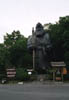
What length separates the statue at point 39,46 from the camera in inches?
1202

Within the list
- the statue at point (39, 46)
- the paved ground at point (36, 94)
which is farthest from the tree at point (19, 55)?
the paved ground at point (36, 94)

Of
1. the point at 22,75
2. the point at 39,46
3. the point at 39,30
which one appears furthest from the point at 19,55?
the point at 22,75

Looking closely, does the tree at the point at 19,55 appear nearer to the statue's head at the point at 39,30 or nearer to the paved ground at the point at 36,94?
the statue's head at the point at 39,30

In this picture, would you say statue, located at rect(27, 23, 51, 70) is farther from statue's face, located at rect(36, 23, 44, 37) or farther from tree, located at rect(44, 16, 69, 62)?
tree, located at rect(44, 16, 69, 62)

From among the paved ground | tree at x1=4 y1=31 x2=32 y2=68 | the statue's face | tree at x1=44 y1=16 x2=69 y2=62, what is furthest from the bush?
the paved ground

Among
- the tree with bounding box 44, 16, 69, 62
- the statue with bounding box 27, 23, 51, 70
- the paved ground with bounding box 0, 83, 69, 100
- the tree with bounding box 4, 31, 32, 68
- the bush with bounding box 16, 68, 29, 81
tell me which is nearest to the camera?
the paved ground with bounding box 0, 83, 69, 100

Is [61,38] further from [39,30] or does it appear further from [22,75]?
[22,75]

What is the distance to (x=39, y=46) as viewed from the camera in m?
31.2

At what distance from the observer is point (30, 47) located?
101 ft

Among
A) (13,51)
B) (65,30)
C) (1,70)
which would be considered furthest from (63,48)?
(1,70)

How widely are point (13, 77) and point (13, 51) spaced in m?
6.26

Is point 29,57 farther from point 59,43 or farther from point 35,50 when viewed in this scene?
point 59,43

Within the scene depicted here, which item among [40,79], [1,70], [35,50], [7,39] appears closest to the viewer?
[40,79]

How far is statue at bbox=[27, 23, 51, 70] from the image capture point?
30.5 meters
